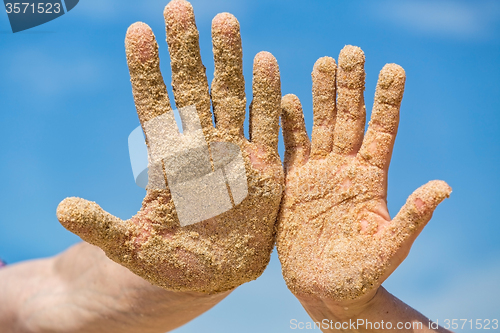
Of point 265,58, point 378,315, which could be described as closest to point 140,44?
point 265,58

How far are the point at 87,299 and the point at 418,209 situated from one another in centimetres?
219

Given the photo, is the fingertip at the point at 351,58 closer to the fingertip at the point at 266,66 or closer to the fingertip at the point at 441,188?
the fingertip at the point at 266,66

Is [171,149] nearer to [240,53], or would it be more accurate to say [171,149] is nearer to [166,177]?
[166,177]

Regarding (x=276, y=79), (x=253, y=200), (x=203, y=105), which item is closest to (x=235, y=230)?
(x=253, y=200)

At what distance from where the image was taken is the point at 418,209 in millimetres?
1430

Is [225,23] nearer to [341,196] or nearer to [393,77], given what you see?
[393,77]

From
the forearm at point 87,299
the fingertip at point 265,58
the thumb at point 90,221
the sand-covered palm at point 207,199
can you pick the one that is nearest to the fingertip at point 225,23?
the sand-covered palm at point 207,199

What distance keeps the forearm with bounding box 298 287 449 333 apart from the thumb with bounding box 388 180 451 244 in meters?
0.40

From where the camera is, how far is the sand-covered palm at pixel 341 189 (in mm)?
1567

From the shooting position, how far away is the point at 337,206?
5.55 feet

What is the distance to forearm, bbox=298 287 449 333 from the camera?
Answer: 1779 millimetres

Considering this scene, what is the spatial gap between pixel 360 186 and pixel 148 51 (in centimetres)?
94

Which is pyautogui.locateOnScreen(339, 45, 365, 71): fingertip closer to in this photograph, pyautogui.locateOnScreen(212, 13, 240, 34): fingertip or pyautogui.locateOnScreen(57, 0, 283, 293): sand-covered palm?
pyautogui.locateOnScreen(57, 0, 283, 293): sand-covered palm

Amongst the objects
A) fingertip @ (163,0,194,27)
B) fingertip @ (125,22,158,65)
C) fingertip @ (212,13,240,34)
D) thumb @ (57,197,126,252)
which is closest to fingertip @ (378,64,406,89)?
fingertip @ (212,13,240,34)
